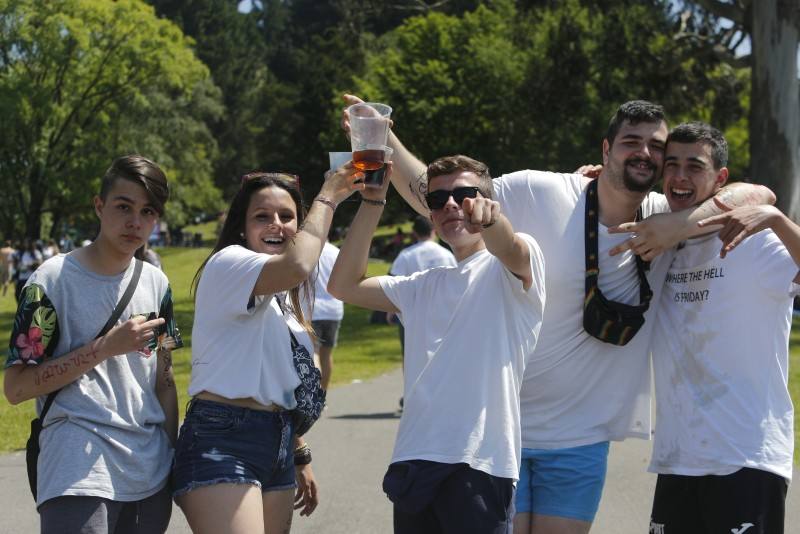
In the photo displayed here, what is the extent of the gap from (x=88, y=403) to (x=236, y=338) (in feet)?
1.88

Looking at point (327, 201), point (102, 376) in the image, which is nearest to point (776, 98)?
point (327, 201)

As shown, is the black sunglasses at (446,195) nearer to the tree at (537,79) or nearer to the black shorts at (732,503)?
the black shorts at (732,503)

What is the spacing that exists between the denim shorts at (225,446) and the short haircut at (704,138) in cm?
194

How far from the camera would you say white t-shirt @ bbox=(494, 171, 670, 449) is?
4.18 metres

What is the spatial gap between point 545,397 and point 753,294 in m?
0.91

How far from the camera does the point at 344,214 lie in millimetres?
57156

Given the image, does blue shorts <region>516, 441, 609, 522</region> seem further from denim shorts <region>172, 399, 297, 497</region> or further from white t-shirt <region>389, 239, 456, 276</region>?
white t-shirt <region>389, 239, 456, 276</region>

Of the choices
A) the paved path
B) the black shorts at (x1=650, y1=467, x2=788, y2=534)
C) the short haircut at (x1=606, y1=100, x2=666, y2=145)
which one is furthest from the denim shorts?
the paved path

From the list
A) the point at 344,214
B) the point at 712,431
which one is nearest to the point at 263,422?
the point at 712,431

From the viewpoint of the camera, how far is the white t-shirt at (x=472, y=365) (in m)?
3.53

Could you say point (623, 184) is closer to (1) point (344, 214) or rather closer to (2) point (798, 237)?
(2) point (798, 237)

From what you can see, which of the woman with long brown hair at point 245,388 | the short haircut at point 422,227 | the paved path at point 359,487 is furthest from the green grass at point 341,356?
Answer: the woman with long brown hair at point 245,388

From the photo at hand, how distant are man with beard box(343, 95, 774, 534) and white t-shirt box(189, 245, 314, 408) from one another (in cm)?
86

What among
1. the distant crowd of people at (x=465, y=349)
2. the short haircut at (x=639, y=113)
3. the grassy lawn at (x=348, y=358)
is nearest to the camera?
the distant crowd of people at (x=465, y=349)
